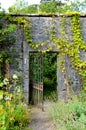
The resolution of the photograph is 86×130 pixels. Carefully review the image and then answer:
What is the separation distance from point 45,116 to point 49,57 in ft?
19.8

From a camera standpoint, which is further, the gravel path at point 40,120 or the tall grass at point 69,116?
the gravel path at point 40,120

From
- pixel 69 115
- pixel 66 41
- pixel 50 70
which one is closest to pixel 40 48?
pixel 66 41

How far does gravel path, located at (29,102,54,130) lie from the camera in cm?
762

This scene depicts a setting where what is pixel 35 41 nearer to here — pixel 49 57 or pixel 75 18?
pixel 75 18

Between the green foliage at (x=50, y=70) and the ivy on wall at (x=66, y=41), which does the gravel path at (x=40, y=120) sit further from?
the green foliage at (x=50, y=70)

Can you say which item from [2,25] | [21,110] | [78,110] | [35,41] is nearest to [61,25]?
[35,41]

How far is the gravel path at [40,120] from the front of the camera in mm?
7623

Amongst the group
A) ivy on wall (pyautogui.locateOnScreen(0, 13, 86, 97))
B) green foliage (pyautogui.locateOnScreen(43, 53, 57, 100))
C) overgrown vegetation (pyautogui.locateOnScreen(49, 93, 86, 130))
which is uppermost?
ivy on wall (pyautogui.locateOnScreen(0, 13, 86, 97))

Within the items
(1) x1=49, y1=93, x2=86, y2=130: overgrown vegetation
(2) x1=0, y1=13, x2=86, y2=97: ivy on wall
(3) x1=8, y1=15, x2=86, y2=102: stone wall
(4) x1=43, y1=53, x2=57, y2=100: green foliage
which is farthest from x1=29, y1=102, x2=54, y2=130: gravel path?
(4) x1=43, y1=53, x2=57, y2=100: green foliage

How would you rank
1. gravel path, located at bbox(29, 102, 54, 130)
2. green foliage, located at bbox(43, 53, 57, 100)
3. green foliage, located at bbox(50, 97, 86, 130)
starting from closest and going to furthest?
1. green foliage, located at bbox(50, 97, 86, 130)
2. gravel path, located at bbox(29, 102, 54, 130)
3. green foliage, located at bbox(43, 53, 57, 100)

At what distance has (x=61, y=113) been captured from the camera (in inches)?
271

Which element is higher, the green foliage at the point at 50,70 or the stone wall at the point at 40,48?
the stone wall at the point at 40,48

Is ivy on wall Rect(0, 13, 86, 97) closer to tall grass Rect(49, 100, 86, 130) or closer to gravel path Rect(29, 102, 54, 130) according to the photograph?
gravel path Rect(29, 102, 54, 130)

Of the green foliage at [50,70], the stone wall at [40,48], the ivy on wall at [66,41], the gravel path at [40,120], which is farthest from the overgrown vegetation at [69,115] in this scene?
the green foliage at [50,70]
